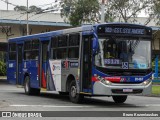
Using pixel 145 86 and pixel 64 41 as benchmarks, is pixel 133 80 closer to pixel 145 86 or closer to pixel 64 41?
pixel 145 86

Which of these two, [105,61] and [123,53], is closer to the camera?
[105,61]

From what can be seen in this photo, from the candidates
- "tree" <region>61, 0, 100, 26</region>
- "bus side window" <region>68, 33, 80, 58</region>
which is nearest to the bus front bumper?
"bus side window" <region>68, 33, 80, 58</region>

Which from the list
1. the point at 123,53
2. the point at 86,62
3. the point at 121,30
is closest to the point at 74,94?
the point at 86,62

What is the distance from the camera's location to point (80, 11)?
44250mm

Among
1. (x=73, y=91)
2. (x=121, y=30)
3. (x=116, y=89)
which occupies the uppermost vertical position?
(x=121, y=30)

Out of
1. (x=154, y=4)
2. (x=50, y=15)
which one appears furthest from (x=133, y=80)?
(x=50, y=15)

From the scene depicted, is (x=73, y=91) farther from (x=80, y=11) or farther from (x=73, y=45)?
(x=80, y=11)

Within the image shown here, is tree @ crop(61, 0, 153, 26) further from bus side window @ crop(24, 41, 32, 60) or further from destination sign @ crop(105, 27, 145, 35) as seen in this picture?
destination sign @ crop(105, 27, 145, 35)

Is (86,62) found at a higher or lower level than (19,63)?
higher

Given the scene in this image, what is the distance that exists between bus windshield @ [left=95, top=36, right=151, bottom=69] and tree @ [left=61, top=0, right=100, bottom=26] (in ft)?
82.2

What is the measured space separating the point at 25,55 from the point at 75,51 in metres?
6.79

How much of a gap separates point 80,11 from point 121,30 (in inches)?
1019

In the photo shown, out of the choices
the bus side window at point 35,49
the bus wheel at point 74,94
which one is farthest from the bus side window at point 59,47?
the bus side window at point 35,49

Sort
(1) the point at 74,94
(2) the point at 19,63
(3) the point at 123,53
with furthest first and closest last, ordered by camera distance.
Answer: (2) the point at 19,63 → (1) the point at 74,94 → (3) the point at 123,53
